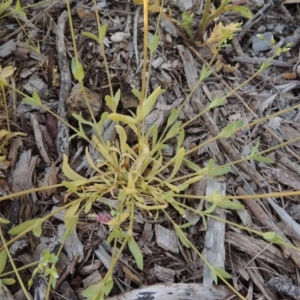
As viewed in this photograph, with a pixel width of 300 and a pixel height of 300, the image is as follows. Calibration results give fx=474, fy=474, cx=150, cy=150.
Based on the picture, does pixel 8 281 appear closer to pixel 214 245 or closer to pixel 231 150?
pixel 214 245

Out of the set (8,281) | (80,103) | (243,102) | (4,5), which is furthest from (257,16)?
(8,281)

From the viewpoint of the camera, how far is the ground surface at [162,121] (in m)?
1.34

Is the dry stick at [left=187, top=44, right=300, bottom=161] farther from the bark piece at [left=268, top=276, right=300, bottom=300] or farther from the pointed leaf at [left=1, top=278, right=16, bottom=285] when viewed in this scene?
the pointed leaf at [left=1, top=278, right=16, bottom=285]

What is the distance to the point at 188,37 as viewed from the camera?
5.89ft

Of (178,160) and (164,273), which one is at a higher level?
(178,160)

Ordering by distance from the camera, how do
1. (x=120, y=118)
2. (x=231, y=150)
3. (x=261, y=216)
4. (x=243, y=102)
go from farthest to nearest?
(x=243, y=102) → (x=231, y=150) → (x=261, y=216) → (x=120, y=118)

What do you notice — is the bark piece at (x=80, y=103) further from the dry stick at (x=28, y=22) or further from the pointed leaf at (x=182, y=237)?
the pointed leaf at (x=182, y=237)

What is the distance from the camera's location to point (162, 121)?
5.08 feet

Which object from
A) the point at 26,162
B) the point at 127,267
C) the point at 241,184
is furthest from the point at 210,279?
the point at 26,162

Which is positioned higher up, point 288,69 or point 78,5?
point 78,5

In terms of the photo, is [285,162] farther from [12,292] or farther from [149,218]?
[12,292]

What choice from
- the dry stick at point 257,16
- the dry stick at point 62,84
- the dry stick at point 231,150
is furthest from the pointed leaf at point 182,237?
the dry stick at point 257,16

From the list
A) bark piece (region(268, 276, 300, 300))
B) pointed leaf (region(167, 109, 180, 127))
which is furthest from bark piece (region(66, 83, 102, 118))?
bark piece (region(268, 276, 300, 300))

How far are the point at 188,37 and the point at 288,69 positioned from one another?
0.40m
